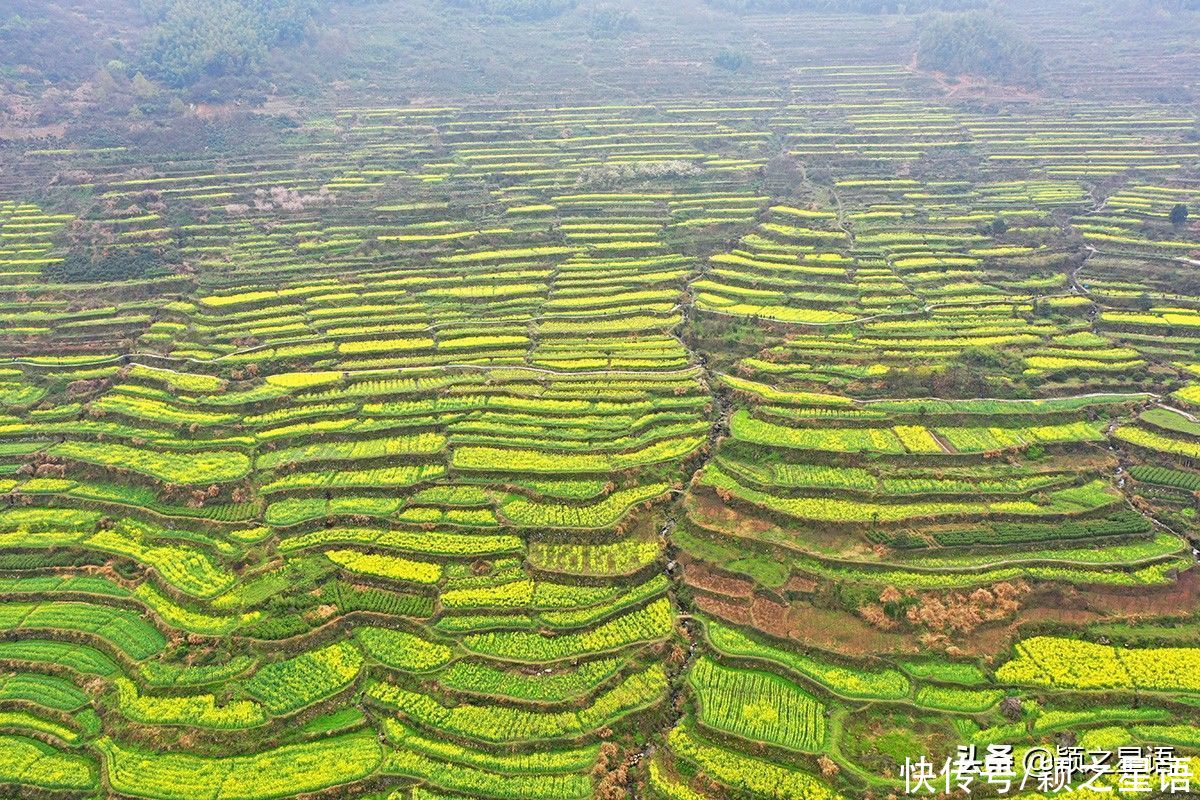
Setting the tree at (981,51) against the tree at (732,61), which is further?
the tree at (732,61)

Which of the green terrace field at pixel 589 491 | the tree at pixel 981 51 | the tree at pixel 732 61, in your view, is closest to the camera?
the green terrace field at pixel 589 491

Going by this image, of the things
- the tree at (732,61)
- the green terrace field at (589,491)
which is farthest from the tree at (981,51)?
the green terrace field at (589,491)

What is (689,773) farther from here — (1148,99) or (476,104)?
(1148,99)

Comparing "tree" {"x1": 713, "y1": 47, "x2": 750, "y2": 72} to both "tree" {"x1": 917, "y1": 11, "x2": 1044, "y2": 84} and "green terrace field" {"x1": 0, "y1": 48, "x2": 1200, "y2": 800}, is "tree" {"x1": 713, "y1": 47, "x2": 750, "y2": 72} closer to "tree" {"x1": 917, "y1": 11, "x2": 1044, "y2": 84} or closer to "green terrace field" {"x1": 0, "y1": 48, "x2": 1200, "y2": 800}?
"tree" {"x1": 917, "y1": 11, "x2": 1044, "y2": 84}

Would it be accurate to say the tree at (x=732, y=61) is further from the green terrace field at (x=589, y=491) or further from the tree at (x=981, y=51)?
the green terrace field at (x=589, y=491)

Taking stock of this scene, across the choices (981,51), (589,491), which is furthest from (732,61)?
(589,491)

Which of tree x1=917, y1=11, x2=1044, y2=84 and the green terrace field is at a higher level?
tree x1=917, y1=11, x2=1044, y2=84

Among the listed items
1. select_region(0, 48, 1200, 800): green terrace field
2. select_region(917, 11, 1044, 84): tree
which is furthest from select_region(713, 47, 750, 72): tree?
select_region(0, 48, 1200, 800): green terrace field

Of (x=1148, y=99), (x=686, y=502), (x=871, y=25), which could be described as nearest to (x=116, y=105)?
(x=686, y=502)

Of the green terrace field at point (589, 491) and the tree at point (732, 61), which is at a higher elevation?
the tree at point (732, 61)
